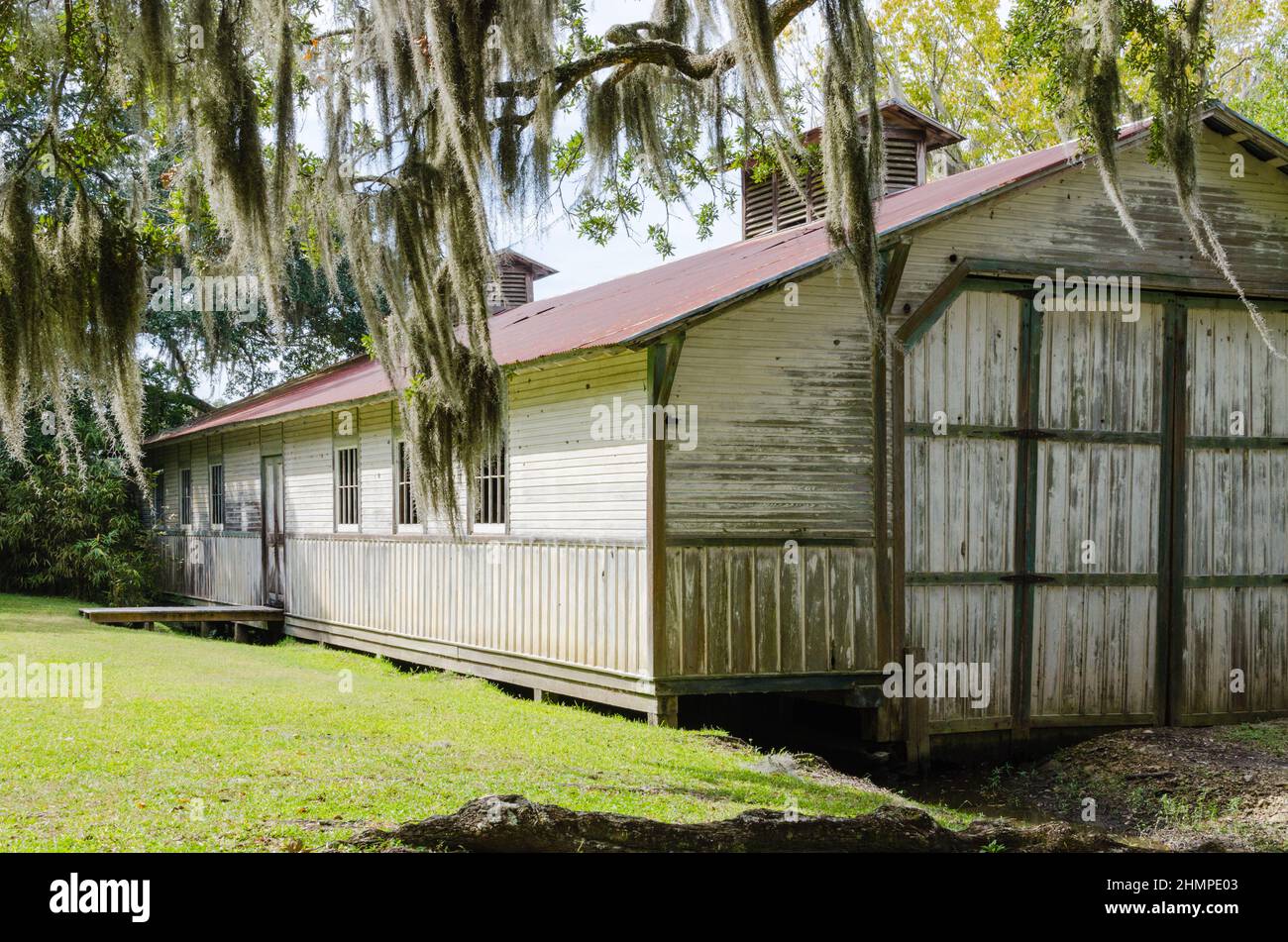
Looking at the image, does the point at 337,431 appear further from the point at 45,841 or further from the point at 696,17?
the point at 45,841

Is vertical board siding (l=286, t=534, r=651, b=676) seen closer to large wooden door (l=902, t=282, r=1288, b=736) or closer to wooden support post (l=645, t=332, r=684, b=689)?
wooden support post (l=645, t=332, r=684, b=689)

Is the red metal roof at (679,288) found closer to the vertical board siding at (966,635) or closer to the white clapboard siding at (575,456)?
the white clapboard siding at (575,456)

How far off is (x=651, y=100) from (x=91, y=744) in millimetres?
6875

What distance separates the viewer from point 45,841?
251 inches

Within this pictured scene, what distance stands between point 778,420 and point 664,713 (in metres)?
2.76

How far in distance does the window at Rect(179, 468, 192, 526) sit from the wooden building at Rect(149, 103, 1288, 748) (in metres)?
11.2

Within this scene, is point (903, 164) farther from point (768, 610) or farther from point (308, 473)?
point (308, 473)

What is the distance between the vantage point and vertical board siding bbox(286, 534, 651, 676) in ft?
40.2

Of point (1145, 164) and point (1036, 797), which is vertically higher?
point (1145, 164)

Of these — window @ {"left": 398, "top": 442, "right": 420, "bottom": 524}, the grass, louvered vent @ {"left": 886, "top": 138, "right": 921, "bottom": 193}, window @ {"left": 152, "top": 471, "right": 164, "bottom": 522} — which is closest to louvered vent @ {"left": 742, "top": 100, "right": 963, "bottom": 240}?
louvered vent @ {"left": 886, "top": 138, "right": 921, "bottom": 193}

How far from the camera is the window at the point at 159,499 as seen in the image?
2633 centimetres

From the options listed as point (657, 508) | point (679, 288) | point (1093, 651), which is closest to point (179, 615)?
point (679, 288)

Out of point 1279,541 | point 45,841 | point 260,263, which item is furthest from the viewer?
point 1279,541

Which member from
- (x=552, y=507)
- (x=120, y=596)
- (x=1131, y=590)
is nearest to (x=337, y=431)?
(x=552, y=507)
